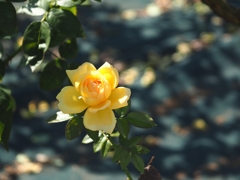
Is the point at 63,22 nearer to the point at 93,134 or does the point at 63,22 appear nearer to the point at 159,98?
the point at 93,134

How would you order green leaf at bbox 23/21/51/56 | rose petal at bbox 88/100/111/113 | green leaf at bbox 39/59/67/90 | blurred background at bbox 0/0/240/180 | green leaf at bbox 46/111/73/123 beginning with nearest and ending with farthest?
rose petal at bbox 88/100/111/113, green leaf at bbox 46/111/73/123, green leaf at bbox 23/21/51/56, green leaf at bbox 39/59/67/90, blurred background at bbox 0/0/240/180

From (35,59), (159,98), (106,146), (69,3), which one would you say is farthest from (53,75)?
(159,98)

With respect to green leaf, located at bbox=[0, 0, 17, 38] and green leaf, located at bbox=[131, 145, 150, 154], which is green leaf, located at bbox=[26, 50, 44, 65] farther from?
green leaf, located at bbox=[131, 145, 150, 154]

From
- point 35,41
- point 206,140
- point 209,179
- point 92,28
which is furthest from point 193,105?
point 35,41

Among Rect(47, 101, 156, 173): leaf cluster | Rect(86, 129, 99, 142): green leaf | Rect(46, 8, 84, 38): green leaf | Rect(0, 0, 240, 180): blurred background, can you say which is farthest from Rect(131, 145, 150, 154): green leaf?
Rect(0, 0, 240, 180): blurred background

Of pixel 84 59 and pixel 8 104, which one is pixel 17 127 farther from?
pixel 8 104

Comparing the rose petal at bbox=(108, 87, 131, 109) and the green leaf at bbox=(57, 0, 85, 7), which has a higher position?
the green leaf at bbox=(57, 0, 85, 7)

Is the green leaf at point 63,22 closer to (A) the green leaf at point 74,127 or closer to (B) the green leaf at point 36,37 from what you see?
(B) the green leaf at point 36,37
